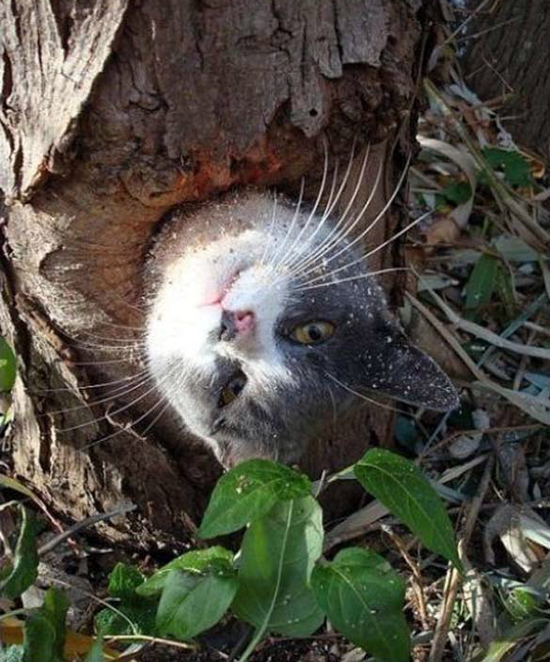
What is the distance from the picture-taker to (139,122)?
1750mm

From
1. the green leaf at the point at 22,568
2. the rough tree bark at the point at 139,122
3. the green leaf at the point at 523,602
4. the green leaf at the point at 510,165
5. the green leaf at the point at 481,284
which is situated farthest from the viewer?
the green leaf at the point at 510,165

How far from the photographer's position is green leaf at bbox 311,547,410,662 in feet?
5.30

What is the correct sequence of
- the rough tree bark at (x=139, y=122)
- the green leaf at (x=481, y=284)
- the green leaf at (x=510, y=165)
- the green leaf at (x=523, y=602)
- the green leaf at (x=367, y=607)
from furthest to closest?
1. the green leaf at (x=510, y=165)
2. the green leaf at (x=481, y=284)
3. the green leaf at (x=523, y=602)
4. the rough tree bark at (x=139, y=122)
5. the green leaf at (x=367, y=607)

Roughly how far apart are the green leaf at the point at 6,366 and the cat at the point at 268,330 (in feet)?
0.94

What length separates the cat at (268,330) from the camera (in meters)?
2.04

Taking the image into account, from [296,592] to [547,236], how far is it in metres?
1.57

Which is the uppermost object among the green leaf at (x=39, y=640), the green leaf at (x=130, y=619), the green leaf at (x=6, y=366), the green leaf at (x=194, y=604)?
the green leaf at (x=6, y=366)

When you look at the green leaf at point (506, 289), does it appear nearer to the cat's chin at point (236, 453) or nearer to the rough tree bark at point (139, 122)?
the rough tree bark at point (139, 122)

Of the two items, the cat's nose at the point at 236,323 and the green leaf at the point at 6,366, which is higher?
the cat's nose at the point at 236,323

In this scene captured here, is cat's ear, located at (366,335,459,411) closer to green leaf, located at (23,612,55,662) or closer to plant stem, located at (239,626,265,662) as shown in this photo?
plant stem, located at (239,626,265,662)

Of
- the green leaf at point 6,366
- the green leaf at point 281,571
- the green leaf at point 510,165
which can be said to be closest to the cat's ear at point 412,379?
the green leaf at point 281,571

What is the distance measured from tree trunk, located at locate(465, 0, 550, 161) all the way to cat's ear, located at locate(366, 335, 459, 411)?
1.26 m

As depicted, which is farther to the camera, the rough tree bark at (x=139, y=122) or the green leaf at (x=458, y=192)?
the green leaf at (x=458, y=192)

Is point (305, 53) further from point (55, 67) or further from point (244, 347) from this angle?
point (244, 347)
